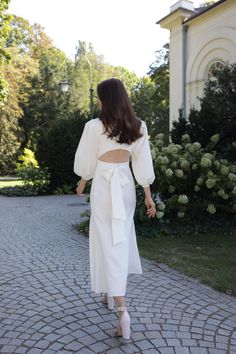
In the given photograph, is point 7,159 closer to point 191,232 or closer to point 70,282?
point 191,232

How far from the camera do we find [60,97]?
42875 mm

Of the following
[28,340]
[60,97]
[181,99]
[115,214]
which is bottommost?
[28,340]

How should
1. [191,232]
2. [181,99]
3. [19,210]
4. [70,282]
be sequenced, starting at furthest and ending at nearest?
1. [181,99]
2. [19,210]
3. [191,232]
4. [70,282]

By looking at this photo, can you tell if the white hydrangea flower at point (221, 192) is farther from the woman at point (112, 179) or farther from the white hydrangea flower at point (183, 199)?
the woman at point (112, 179)

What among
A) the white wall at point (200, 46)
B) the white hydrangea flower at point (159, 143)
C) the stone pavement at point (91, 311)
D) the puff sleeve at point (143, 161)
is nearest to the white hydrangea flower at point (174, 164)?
the white hydrangea flower at point (159, 143)

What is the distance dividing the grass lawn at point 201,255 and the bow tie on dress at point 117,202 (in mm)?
1880

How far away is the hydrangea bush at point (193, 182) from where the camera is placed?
7.73 metres

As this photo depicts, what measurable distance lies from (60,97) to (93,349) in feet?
135

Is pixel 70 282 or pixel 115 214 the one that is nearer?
pixel 115 214

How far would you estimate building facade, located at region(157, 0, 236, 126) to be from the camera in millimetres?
16844

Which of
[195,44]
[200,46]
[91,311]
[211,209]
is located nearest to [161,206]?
[211,209]

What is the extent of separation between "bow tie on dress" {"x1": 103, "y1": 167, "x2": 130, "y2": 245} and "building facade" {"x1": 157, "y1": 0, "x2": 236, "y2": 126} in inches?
555

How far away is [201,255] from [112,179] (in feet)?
10.9

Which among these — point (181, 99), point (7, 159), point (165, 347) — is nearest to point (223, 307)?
point (165, 347)
